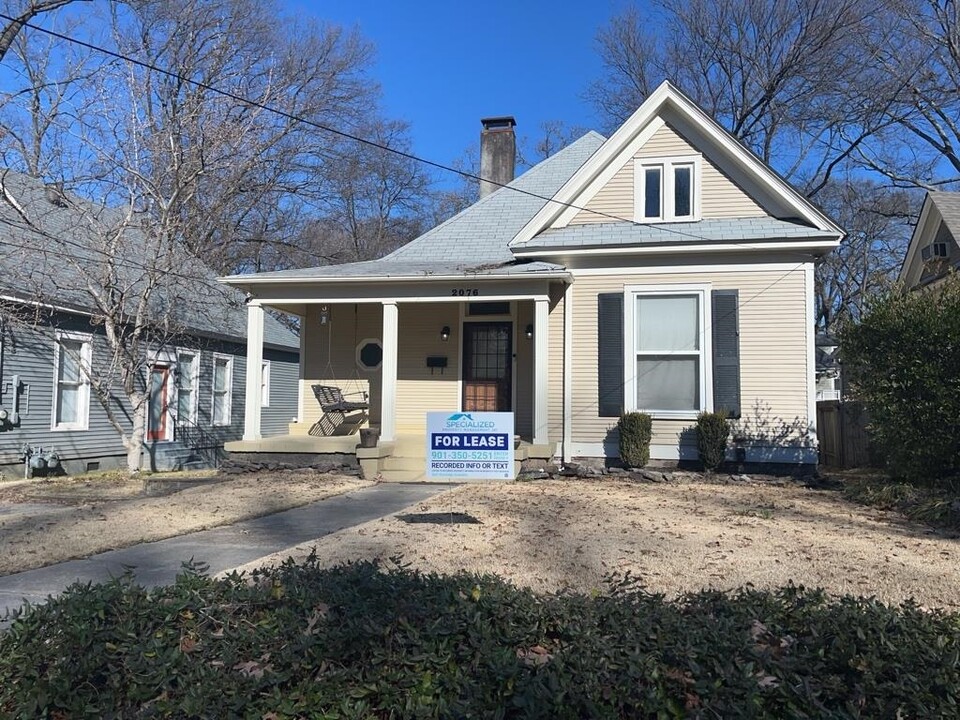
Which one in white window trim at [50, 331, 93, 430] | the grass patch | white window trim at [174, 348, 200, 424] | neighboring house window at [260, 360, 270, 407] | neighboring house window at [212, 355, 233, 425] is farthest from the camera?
neighboring house window at [260, 360, 270, 407]

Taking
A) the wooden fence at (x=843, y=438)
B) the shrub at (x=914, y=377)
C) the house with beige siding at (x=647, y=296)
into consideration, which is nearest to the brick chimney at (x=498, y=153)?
the house with beige siding at (x=647, y=296)

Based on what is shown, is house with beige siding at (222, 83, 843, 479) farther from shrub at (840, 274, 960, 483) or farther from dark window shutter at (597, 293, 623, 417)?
shrub at (840, 274, 960, 483)

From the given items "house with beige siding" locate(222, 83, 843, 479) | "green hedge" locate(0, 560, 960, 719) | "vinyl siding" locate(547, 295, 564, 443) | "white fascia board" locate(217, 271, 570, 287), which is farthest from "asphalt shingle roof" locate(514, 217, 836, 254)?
"green hedge" locate(0, 560, 960, 719)

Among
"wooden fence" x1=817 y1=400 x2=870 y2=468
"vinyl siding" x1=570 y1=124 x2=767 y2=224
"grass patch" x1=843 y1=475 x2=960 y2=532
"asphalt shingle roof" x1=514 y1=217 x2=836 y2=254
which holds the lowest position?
"grass patch" x1=843 y1=475 x2=960 y2=532

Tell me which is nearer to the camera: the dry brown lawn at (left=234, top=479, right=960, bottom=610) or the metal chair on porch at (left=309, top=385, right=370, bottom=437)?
the dry brown lawn at (left=234, top=479, right=960, bottom=610)

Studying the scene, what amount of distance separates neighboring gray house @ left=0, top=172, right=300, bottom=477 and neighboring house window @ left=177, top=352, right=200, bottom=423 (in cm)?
2

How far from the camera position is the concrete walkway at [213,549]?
5594mm

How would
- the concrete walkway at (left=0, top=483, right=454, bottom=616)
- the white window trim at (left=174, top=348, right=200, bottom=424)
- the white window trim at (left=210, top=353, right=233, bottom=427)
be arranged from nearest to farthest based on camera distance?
the concrete walkway at (left=0, top=483, right=454, bottom=616) < the white window trim at (left=174, top=348, right=200, bottom=424) < the white window trim at (left=210, top=353, right=233, bottom=427)

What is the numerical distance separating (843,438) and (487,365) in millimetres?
7613

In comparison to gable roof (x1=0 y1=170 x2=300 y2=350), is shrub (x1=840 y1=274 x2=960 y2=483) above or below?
below

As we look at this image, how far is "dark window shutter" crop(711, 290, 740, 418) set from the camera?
11625 mm

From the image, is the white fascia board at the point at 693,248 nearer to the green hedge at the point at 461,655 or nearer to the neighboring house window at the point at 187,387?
the green hedge at the point at 461,655

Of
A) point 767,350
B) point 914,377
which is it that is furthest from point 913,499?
point 767,350

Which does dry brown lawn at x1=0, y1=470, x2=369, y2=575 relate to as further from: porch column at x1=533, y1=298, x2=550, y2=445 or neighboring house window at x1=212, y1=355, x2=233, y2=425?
neighboring house window at x1=212, y1=355, x2=233, y2=425
